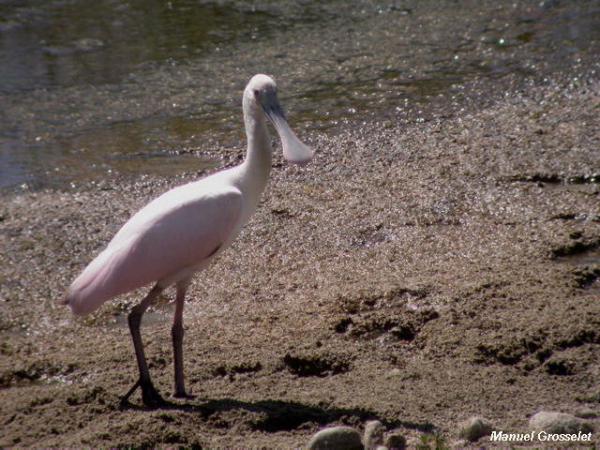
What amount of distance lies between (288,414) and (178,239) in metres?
0.86

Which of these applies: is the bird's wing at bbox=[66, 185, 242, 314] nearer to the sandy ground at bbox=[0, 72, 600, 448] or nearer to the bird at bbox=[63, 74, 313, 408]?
the bird at bbox=[63, 74, 313, 408]

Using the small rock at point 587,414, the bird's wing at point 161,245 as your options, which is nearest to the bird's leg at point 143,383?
the bird's wing at point 161,245

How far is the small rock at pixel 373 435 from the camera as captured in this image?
141 inches

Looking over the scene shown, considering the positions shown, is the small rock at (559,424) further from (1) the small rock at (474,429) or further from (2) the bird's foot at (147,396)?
(2) the bird's foot at (147,396)

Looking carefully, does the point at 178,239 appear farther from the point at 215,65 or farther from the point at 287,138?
the point at 215,65

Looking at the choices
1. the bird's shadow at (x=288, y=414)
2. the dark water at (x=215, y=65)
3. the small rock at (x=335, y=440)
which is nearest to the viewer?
the small rock at (x=335, y=440)

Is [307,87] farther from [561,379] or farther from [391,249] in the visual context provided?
[561,379]

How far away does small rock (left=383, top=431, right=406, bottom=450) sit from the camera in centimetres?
352

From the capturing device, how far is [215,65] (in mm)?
8859

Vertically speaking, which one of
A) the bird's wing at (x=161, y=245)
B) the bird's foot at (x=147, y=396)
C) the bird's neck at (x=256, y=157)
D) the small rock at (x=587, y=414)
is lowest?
the bird's foot at (x=147, y=396)

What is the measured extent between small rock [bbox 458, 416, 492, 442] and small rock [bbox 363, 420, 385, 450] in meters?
0.28

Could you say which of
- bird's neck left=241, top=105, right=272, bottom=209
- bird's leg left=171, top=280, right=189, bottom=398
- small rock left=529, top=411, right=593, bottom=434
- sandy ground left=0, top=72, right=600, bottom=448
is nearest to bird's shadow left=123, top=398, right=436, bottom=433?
sandy ground left=0, top=72, right=600, bottom=448

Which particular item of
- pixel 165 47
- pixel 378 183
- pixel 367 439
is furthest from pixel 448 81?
pixel 367 439

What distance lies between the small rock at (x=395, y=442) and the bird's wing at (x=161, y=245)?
1147 millimetres
